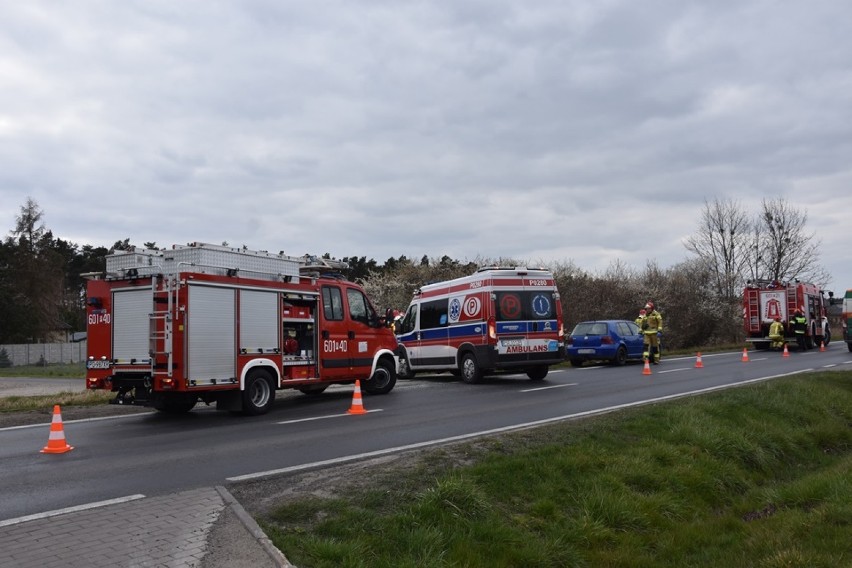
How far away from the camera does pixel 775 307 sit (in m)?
31.8

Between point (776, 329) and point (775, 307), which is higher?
point (775, 307)

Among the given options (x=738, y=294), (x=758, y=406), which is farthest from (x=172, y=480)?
(x=738, y=294)

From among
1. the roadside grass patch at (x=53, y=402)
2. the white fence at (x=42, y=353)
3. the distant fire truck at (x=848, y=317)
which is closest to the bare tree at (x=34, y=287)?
the white fence at (x=42, y=353)

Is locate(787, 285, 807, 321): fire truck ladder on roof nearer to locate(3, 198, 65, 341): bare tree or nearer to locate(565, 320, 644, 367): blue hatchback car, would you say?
locate(565, 320, 644, 367): blue hatchback car

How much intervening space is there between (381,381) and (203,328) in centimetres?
524

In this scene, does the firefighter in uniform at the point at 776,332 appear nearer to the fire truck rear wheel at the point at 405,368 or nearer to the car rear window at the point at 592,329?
the car rear window at the point at 592,329

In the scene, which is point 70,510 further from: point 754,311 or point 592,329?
point 754,311

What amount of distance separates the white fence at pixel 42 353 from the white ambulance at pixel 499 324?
40622mm

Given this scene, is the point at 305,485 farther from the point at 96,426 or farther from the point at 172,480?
the point at 96,426

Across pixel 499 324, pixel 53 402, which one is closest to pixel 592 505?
pixel 499 324

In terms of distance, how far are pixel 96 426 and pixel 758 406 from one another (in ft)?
36.3

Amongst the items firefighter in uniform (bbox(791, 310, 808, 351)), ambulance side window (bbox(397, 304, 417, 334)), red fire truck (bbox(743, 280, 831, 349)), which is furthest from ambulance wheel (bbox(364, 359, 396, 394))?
firefighter in uniform (bbox(791, 310, 808, 351))

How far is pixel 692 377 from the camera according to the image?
18172 mm

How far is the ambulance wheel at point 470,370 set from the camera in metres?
17.9
